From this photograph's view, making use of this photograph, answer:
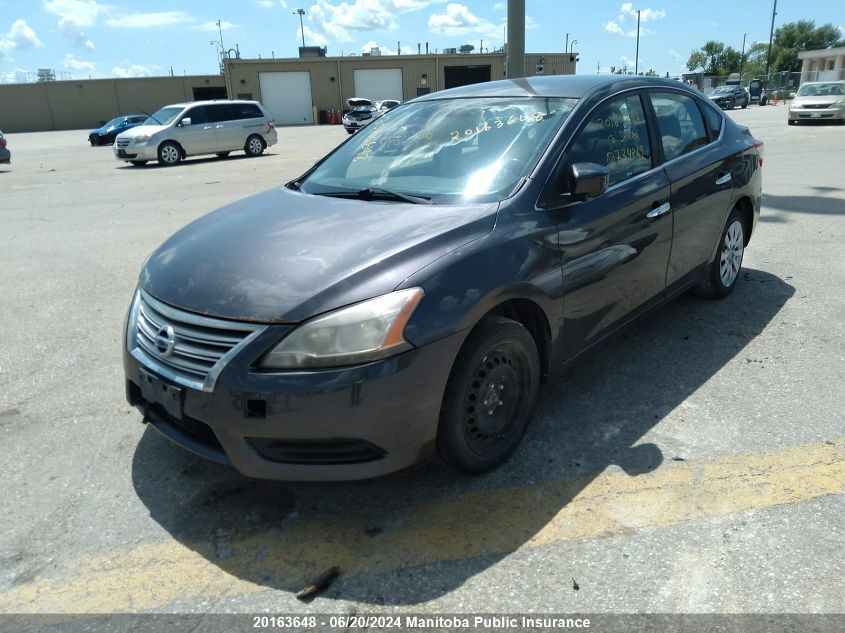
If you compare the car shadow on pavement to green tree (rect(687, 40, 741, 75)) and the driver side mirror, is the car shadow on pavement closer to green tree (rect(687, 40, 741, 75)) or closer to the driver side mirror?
the driver side mirror

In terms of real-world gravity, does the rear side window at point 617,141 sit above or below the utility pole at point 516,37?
below

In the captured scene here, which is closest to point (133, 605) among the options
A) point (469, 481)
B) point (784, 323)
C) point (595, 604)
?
point (469, 481)

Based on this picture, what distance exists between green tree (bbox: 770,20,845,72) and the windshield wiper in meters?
105

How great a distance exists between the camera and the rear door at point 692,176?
417 centimetres

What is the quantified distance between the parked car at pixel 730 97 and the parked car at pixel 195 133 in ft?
107

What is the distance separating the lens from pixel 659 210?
12.8 feet

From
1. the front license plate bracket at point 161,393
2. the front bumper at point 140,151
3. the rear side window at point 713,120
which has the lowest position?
the front bumper at point 140,151

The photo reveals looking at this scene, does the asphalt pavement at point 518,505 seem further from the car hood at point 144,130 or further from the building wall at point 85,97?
the building wall at point 85,97

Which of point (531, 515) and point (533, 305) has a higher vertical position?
point (533, 305)

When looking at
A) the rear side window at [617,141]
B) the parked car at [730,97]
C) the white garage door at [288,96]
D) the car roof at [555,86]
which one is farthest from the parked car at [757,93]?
the rear side window at [617,141]

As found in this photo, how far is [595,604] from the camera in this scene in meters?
2.27

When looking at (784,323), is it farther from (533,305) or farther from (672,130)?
(533,305)

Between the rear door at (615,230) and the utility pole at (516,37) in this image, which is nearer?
the rear door at (615,230)

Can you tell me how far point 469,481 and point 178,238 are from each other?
74.0 inches
